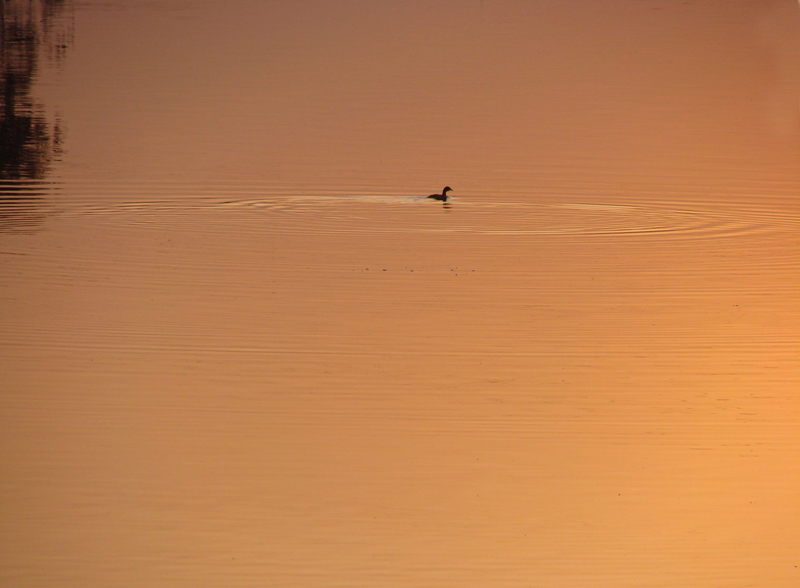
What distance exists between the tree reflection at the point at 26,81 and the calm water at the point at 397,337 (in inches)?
4.1

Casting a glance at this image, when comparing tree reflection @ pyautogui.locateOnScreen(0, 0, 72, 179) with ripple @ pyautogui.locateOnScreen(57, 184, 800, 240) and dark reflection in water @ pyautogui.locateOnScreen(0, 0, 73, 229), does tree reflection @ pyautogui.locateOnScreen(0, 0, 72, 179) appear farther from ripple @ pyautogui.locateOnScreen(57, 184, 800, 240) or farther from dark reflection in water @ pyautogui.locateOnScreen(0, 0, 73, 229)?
ripple @ pyautogui.locateOnScreen(57, 184, 800, 240)

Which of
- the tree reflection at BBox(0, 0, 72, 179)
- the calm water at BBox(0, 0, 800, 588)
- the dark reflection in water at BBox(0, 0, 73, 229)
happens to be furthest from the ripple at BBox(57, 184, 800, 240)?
the tree reflection at BBox(0, 0, 72, 179)

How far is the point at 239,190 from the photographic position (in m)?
12.4

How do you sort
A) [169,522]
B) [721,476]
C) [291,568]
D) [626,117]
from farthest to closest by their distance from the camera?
[626,117] → [721,476] → [169,522] → [291,568]

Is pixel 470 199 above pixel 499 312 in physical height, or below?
above

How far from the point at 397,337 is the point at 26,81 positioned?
1285cm

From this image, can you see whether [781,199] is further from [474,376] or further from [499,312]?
[474,376]

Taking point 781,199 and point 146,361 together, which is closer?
point 146,361

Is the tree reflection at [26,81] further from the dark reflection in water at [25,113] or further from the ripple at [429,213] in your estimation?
the ripple at [429,213]

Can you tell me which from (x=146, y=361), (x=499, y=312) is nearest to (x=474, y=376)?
(x=499, y=312)

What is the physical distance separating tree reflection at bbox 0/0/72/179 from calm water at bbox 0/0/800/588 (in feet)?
0.34

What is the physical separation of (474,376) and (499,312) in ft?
4.42

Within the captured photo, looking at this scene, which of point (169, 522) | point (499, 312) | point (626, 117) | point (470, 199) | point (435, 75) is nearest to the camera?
point (169, 522)

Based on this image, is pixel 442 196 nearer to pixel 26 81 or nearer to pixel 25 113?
pixel 25 113
